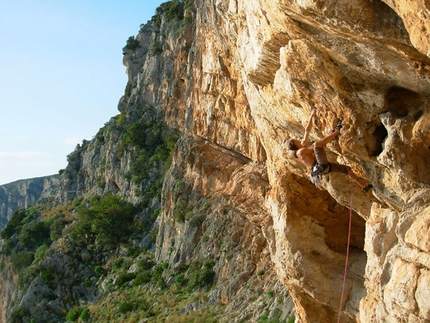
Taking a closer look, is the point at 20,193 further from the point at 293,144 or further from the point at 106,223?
the point at 293,144

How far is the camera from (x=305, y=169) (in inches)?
439

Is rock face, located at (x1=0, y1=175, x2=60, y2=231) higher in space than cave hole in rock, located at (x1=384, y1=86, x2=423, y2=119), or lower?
lower

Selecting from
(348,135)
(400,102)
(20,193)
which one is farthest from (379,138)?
(20,193)

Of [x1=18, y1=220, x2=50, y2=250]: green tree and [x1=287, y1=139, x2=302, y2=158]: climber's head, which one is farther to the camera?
[x1=18, y1=220, x2=50, y2=250]: green tree

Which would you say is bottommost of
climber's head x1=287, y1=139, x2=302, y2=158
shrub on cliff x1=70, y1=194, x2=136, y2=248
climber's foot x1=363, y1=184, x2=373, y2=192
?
shrub on cliff x1=70, y1=194, x2=136, y2=248

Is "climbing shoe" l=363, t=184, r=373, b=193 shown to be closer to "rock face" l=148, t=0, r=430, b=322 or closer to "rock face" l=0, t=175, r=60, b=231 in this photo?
"rock face" l=148, t=0, r=430, b=322

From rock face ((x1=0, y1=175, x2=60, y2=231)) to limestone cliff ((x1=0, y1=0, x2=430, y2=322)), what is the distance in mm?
69306

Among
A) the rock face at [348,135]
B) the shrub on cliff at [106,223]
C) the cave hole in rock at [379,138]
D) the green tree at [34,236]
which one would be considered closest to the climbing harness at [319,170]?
the rock face at [348,135]

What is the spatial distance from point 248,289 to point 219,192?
701cm

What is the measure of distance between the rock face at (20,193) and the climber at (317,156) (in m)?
85.3

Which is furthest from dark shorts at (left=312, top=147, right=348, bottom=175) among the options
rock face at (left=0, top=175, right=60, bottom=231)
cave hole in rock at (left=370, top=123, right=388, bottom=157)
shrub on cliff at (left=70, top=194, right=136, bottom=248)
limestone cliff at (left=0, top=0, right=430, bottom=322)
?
rock face at (left=0, top=175, right=60, bottom=231)

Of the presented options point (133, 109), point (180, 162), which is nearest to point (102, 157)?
point (133, 109)

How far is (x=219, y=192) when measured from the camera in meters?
25.8

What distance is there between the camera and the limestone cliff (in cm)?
659
